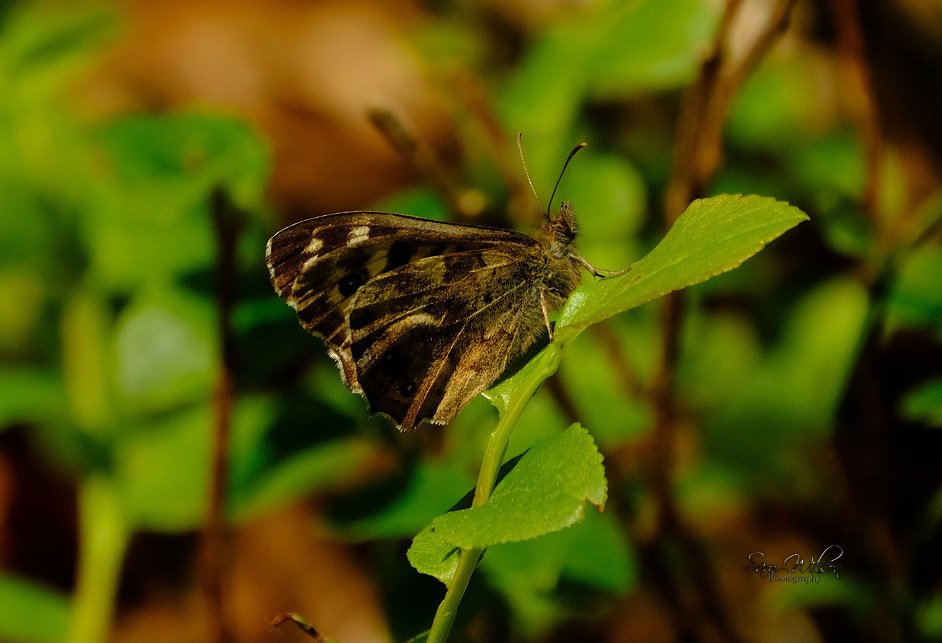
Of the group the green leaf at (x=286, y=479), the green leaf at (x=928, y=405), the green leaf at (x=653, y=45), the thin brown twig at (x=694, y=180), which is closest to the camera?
the green leaf at (x=928, y=405)

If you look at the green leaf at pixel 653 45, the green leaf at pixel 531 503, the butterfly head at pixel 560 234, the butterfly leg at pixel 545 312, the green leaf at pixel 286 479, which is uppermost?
the green leaf at pixel 531 503

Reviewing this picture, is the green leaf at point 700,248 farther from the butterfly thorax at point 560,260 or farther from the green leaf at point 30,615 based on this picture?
the green leaf at point 30,615

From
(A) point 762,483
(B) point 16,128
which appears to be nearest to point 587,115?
(A) point 762,483

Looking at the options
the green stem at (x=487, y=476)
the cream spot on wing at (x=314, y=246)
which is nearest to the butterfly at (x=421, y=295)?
the cream spot on wing at (x=314, y=246)

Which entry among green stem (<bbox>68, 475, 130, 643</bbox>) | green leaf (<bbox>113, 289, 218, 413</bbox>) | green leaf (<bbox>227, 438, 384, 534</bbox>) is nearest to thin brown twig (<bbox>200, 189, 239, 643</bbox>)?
green leaf (<bbox>227, 438, 384, 534</bbox>)

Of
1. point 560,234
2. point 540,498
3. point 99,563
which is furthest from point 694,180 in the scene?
point 99,563

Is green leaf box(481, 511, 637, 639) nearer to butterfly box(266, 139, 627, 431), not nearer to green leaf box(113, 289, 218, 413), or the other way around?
butterfly box(266, 139, 627, 431)
